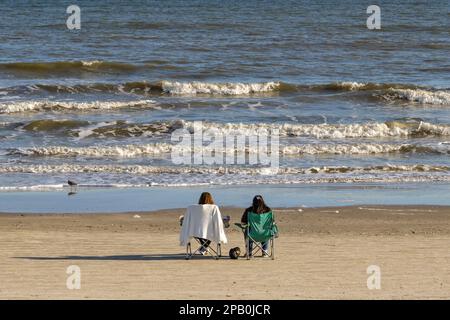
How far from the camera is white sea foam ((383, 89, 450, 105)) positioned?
3073cm

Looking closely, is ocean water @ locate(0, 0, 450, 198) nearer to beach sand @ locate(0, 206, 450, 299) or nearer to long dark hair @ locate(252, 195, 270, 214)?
beach sand @ locate(0, 206, 450, 299)

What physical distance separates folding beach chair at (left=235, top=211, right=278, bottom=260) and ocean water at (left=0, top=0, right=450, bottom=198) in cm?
593

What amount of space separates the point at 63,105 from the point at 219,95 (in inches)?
216

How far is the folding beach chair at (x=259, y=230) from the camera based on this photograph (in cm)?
1300

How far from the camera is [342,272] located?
472 inches

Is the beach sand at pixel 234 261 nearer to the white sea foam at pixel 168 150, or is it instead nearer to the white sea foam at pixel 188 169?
the white sea foam at pixel 188 169

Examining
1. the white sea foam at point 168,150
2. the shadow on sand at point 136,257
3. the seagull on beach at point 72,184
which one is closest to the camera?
the shadow on sand at point 136,257

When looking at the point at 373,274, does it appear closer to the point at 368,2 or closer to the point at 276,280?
the point at 276,280

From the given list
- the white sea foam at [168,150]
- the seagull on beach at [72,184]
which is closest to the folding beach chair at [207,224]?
the seagull on beach at [72,184]

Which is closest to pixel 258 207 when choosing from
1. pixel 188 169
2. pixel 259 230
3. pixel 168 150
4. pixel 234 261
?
pixel 259 230

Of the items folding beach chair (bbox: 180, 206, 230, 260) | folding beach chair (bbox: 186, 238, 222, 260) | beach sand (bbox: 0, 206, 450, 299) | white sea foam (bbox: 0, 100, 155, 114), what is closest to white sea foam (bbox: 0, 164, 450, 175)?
beach sand (bbox: 0, 206, 450, 299)

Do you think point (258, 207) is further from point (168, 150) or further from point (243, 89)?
point (243, 89)

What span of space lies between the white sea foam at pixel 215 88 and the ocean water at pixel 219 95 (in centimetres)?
6
